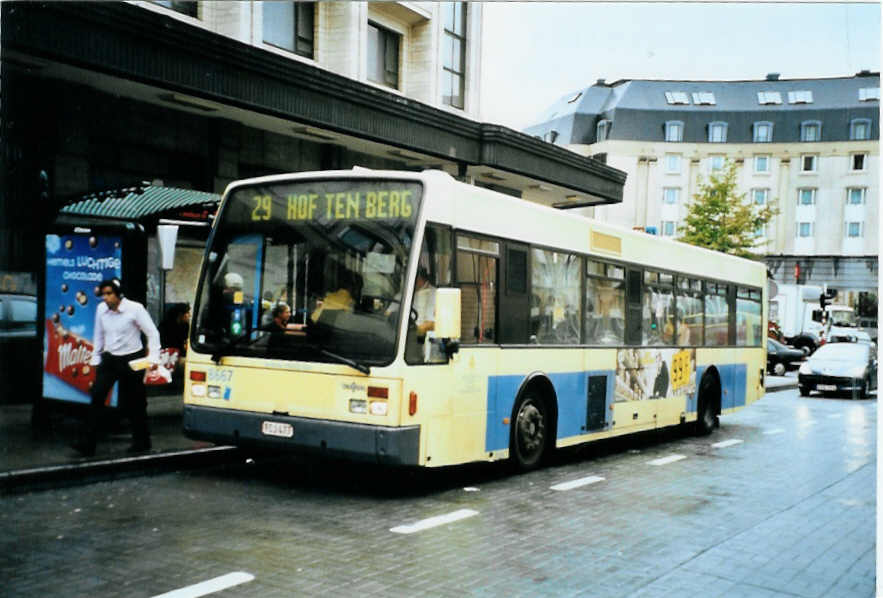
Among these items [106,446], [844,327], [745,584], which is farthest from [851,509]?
[844,327]

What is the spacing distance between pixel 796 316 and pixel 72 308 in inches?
1604

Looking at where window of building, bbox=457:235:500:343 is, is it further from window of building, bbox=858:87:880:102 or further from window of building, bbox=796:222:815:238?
window of building, bbox=796:222:815:238

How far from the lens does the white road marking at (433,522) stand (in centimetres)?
695

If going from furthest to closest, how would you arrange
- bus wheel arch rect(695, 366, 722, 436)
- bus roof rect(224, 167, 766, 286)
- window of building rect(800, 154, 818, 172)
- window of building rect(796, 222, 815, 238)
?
1. window of building rect(800, 154, 818, 172)
2. window of building rect(796, 222, 815, 238)
3. bus wheel arch rect(695, 366, 722, 436)
4. bus roof rect(224, 167, 766, 286)

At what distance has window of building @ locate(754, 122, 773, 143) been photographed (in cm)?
5412

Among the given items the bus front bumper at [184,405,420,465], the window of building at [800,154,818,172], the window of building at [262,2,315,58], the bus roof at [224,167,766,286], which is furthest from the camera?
the window of building at [800,154,818,172]

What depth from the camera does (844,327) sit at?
25.2m

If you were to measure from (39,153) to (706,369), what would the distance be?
1038cm

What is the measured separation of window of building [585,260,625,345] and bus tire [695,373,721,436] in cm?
342

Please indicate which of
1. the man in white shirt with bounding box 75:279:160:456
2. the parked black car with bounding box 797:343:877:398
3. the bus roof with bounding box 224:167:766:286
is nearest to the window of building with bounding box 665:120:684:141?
the parked black car with bounding box 797:343:877:398

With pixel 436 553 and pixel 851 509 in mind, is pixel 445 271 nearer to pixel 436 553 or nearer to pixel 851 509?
pixel 436 553

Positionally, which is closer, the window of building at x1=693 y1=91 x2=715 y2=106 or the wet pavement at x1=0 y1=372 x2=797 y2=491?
the wet pavement at x1=0 y1=372 x2=797 y2=491

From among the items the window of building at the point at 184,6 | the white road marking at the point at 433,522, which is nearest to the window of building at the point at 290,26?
the window of building at the point at 184,6

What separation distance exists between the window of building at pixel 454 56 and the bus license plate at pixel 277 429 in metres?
14.4
